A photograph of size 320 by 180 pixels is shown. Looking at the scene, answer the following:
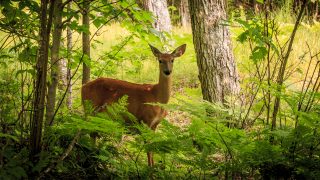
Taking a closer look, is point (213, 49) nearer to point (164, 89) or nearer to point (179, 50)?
point (179, 50)

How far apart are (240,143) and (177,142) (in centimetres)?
38

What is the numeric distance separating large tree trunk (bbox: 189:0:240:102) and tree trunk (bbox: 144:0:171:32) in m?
4.43

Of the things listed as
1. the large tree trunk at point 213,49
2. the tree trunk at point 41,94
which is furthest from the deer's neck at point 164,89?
the tree trunk at point 41,94

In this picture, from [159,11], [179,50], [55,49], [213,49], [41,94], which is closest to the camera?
[41,94]

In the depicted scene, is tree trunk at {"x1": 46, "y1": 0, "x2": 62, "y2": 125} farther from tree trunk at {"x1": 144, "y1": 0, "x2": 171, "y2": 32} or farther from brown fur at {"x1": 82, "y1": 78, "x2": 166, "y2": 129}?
tree trunk at {"x1": 144, "y1": 0, "x2": 171, "y2": 32}

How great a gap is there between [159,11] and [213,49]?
4.79 metres

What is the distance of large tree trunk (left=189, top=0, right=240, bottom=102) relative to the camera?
5.44 metres

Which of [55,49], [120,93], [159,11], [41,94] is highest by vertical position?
[159,11]

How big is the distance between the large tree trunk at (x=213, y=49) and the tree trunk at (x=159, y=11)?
4433mm

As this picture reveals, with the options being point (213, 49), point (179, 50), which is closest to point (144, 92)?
point (179, 50)

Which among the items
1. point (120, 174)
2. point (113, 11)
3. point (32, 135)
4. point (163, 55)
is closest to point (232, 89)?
point (163, 55)

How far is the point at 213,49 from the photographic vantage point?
18.1 ft

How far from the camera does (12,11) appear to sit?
2908 millimetres

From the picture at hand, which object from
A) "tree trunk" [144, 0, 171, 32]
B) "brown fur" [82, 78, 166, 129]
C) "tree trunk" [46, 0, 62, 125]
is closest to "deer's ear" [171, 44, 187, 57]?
"brown fur" [82, 78, 166, 129]
